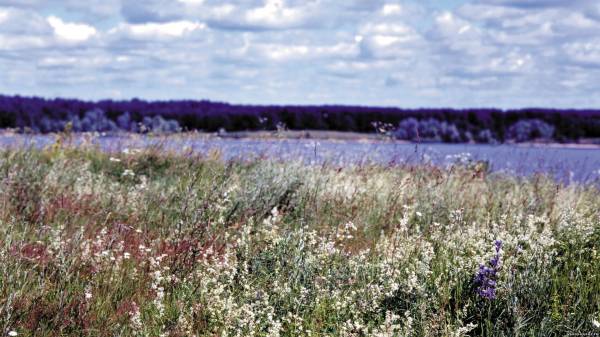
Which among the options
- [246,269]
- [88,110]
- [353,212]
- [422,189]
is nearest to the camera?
[246,269]

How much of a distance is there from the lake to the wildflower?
6.06 m

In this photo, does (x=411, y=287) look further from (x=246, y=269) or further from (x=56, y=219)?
(x=56, y=219)

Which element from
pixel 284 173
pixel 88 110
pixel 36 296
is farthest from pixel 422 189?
pixel 88 110

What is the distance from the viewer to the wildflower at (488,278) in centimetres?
436

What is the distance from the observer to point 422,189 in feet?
27.8

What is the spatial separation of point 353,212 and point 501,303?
3358mm

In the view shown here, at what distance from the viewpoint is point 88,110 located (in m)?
57.7

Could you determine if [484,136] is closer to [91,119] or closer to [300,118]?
[300,118]

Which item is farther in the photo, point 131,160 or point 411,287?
point 131,160

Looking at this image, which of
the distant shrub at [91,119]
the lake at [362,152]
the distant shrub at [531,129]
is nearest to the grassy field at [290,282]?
the lake at [362,152]

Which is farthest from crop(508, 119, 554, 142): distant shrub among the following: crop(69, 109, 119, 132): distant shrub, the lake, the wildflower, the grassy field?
the wildflower

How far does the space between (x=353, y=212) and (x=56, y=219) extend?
316 centimetres

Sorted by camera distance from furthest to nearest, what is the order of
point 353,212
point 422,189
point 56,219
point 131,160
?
point 131,160
point 422,189
point 353,212
point 56,219

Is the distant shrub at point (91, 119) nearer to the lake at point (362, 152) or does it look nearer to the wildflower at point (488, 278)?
the lake at point (362, 152)
